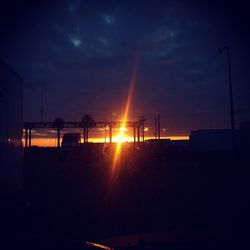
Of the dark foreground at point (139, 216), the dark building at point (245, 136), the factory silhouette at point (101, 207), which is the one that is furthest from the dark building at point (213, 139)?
the dark foreground at point (139, 216)

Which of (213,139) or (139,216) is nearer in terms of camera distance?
(139,216)

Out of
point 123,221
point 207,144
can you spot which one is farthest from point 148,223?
point 207,144

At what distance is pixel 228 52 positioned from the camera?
31266 millimetres

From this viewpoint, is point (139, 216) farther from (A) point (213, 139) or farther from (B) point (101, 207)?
(A) point (213, 139)

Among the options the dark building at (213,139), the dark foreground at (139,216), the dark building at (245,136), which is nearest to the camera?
the dark foreground at (139,216)

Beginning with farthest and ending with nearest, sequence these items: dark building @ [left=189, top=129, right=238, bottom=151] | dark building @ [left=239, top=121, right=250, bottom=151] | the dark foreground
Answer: dark building @ [left=189, top=129, right=238, bottom=151] → dark building @ [left=239, top=121, right=250, bottom=151] → the dark foreground

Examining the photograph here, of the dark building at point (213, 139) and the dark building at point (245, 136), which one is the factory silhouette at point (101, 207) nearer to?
the dark building at point (245, 136)

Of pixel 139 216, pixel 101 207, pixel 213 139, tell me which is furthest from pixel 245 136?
pixel 139 216

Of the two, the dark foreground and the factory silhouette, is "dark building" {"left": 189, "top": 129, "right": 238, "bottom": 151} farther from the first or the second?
the dark foreground

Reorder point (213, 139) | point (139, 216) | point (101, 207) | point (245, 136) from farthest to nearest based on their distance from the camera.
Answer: point (213, 139) < point (245, 136) < point (101, 207) < point (139, 216)

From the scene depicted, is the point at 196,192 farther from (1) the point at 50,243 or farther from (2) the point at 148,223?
(1) the point at 50,243

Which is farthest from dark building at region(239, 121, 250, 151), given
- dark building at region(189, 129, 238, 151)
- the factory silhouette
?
the factory silhouette

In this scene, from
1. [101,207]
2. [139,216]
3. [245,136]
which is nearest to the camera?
[139,216]

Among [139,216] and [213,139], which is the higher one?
[213,139]
